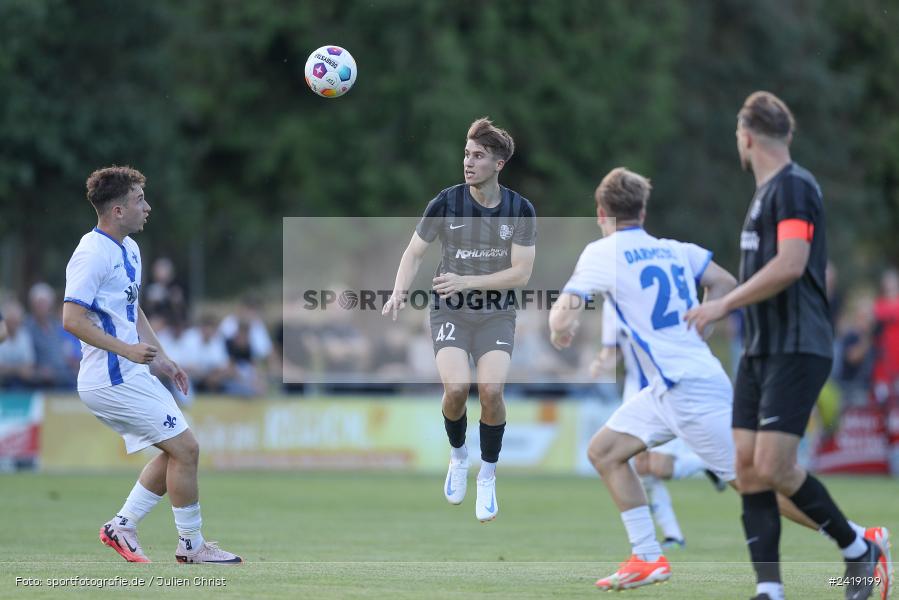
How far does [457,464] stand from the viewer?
11914mm

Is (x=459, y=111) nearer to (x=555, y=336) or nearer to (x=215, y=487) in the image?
(x=215, y=487)

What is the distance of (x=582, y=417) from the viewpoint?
23.2 meters

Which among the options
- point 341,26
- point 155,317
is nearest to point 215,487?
point 155,317

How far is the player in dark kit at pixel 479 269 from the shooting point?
1120 cm

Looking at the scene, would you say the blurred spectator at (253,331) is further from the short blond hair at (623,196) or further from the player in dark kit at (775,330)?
the player in dark kit at (775,330)

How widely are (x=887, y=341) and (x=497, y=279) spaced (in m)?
14.0

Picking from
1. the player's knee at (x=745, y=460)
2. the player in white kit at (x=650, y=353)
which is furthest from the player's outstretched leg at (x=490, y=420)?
the player's knee at (x=745, y=460)

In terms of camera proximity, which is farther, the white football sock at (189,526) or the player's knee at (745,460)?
the white football sock at (189,526)

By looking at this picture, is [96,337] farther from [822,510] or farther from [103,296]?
[822,510]

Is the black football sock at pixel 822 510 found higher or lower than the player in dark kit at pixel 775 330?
lower

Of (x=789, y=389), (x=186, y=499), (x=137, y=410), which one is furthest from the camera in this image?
(x=186, y=499)

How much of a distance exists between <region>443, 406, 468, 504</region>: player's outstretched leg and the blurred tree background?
18371 mm

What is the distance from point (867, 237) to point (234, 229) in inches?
735

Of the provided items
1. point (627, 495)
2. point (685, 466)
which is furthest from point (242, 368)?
point (627, 495)
